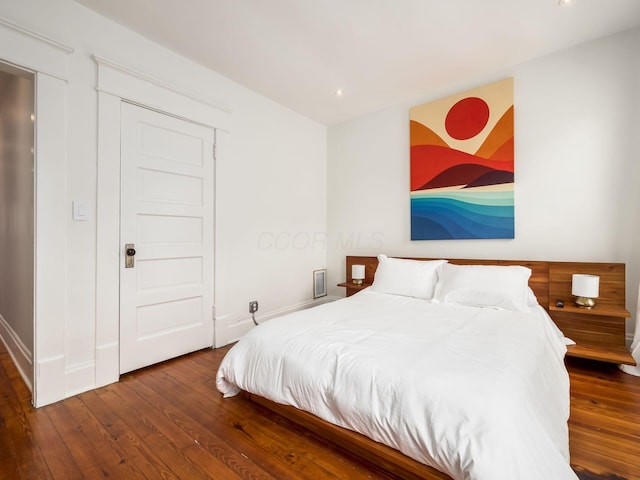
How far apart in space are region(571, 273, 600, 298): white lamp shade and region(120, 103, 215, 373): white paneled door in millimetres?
3055

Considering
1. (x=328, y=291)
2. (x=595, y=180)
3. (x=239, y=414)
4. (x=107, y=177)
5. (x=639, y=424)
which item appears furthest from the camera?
(x=328, y=291)

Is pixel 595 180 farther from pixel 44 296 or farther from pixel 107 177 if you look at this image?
pixel 44 296

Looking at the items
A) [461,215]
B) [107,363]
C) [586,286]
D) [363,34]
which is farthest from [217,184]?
[586,286]

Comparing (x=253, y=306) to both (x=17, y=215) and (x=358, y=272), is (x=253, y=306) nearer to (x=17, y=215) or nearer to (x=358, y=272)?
(x=358, y=272)

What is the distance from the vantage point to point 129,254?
2246 millimetres

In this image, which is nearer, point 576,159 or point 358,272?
point 576,159

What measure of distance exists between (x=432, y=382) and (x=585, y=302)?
2.01m

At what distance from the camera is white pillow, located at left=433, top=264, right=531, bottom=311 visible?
2.33 meters

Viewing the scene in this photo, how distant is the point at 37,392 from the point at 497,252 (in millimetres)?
3746

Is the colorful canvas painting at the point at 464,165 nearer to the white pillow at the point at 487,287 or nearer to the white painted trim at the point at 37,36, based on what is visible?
the white pillow at the point at 487,287

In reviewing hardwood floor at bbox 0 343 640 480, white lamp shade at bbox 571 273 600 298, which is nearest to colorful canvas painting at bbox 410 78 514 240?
white lamp shade at bbox 571 273 600 298

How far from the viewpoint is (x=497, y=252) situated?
293 cm

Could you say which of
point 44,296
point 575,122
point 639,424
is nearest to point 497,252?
point 575,122

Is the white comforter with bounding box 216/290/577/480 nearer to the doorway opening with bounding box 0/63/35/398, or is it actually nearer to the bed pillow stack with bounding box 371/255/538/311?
the bed pillow stack with bounding box 371/255/538/311
